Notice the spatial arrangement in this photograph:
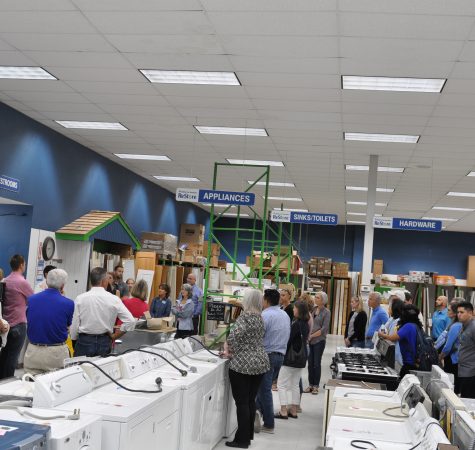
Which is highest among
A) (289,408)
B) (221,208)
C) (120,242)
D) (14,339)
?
(221,208)

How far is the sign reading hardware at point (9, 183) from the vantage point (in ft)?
32.4

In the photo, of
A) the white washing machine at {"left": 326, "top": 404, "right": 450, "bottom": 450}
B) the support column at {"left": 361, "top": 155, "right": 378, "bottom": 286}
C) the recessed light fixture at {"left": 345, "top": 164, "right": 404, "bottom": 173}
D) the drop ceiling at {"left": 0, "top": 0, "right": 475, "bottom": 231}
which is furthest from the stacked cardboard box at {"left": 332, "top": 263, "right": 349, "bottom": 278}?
the white washing machine at {"left": 326, "top": 404, "right": 450, "bottom": 450}

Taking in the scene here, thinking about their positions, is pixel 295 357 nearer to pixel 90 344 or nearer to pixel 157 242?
pixel 90 344

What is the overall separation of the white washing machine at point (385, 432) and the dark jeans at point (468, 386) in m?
3.41

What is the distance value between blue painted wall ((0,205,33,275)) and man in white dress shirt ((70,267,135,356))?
451 cm

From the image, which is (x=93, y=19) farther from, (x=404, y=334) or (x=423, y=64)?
(x=404, y=334)

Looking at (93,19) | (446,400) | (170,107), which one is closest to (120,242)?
(170,107)

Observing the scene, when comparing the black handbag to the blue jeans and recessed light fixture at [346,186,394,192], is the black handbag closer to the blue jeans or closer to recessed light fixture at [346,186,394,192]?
the blue jeans

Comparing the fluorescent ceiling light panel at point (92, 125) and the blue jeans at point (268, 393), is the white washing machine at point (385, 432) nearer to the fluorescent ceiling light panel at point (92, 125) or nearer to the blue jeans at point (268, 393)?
the blue jeans at point (268, 393)

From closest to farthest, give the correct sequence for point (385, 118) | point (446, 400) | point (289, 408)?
point (446, 400) < point (289, 408) < point (385, 118)

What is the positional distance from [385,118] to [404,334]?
3103 mm

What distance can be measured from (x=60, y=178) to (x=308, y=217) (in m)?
4.63

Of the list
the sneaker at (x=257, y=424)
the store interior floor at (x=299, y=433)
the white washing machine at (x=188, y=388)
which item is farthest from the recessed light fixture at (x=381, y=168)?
the white washing machine at (x=188, y=388)

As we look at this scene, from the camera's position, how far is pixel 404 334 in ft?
24.0
